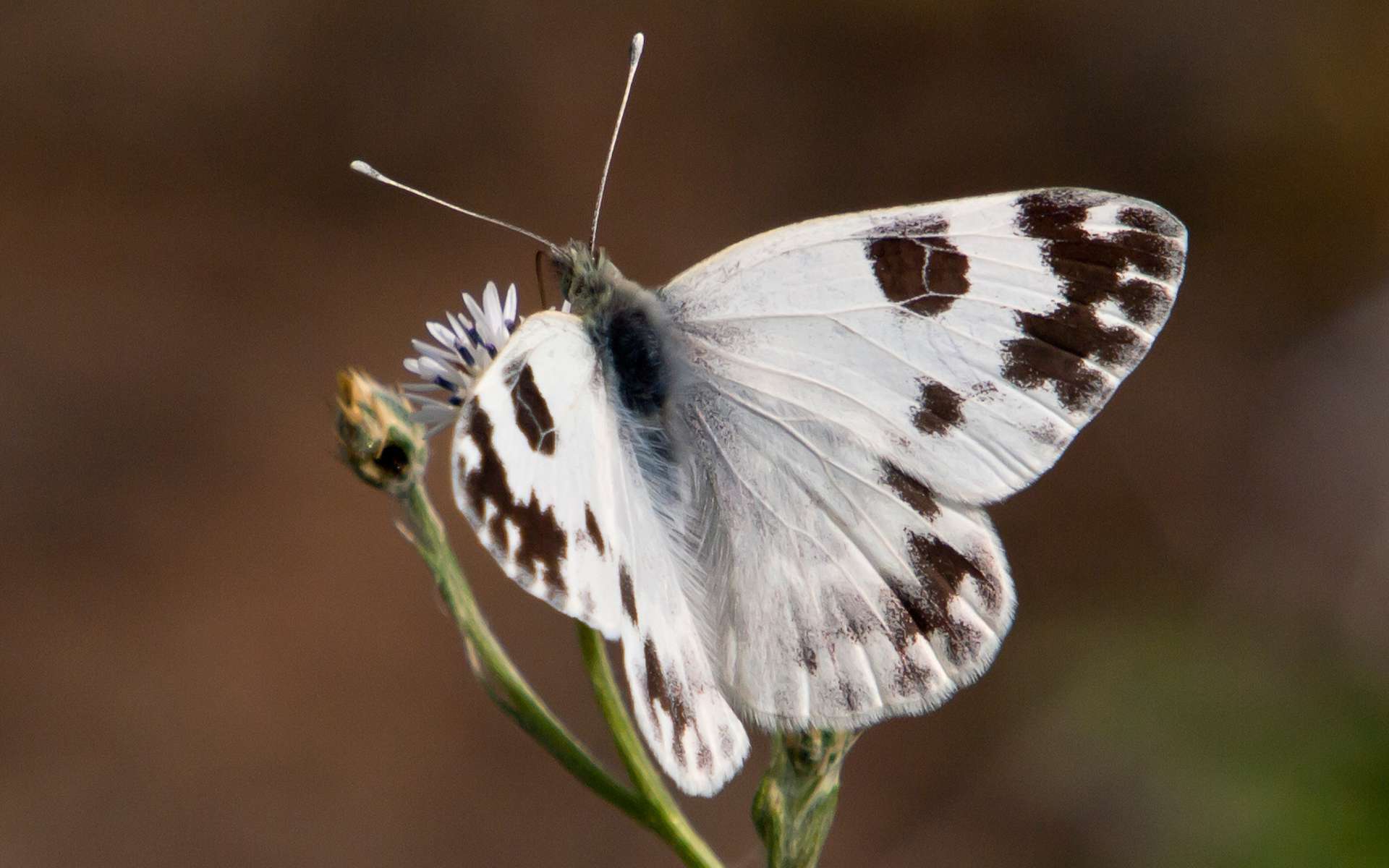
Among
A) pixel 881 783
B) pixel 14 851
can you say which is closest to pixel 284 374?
pixel 14 851

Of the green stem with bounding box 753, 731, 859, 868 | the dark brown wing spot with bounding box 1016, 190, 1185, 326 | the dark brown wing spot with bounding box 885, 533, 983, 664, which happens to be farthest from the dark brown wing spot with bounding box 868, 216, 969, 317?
the green stem with bounding box 753, 731, 859, 868

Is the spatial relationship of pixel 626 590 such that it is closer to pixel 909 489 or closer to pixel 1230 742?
pixel 909 489

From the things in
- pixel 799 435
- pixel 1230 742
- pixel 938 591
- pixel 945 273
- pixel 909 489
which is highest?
pixel 945 273

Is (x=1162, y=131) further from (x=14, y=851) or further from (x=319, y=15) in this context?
(x=14, y=851)

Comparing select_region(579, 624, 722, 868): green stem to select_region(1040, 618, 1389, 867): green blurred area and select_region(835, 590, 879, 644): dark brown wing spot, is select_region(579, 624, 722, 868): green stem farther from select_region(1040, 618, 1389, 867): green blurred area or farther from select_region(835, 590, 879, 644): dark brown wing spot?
select_region(1040, 618, 1389, 867): green blurred area

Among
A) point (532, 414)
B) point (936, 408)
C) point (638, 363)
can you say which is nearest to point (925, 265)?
point (936, 408)
